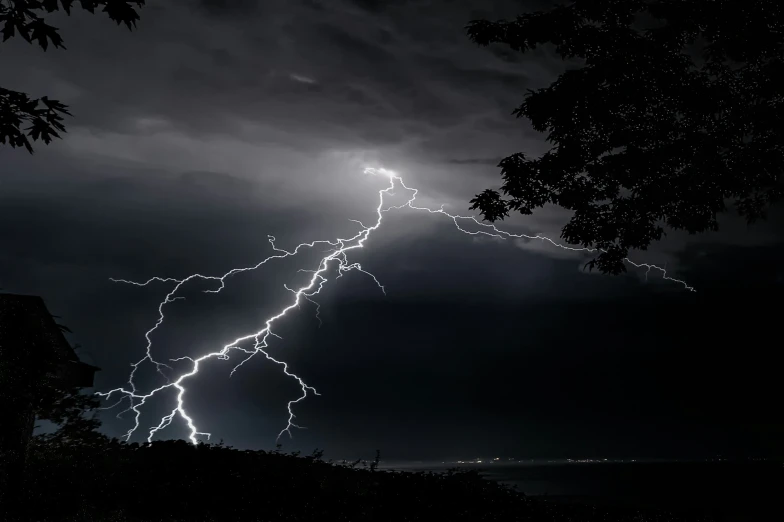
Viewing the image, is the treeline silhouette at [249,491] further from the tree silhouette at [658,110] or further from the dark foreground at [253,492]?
the tree silhouette at [658,110]

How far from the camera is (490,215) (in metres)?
11.0

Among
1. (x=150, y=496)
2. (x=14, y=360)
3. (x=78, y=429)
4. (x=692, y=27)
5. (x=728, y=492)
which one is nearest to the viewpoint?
(x=14, y=360)

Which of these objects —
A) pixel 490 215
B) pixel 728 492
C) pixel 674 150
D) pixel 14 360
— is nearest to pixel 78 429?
pixel 14 360

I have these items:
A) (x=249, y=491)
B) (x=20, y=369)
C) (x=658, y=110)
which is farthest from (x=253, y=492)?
(x=658, y=110)

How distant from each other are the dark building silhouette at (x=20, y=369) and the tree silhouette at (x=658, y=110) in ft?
22.5

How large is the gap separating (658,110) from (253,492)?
865 centimetres

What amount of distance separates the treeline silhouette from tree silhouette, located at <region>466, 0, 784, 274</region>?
180 inches

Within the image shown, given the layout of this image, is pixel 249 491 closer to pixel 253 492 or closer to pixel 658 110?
pixel 253 492

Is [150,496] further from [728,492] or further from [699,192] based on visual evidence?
[728,492]

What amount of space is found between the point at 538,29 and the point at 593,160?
98.1 inches

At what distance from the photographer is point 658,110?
10.7 m

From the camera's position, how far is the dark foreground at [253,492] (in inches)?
→ 343

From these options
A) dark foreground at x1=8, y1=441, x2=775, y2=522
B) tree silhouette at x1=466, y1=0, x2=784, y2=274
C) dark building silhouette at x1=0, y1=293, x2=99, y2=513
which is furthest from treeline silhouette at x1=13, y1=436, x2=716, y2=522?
tree silhouette at x1=466, y1=0, x2=784, y2=274

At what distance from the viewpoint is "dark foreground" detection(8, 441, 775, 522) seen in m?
8.71
